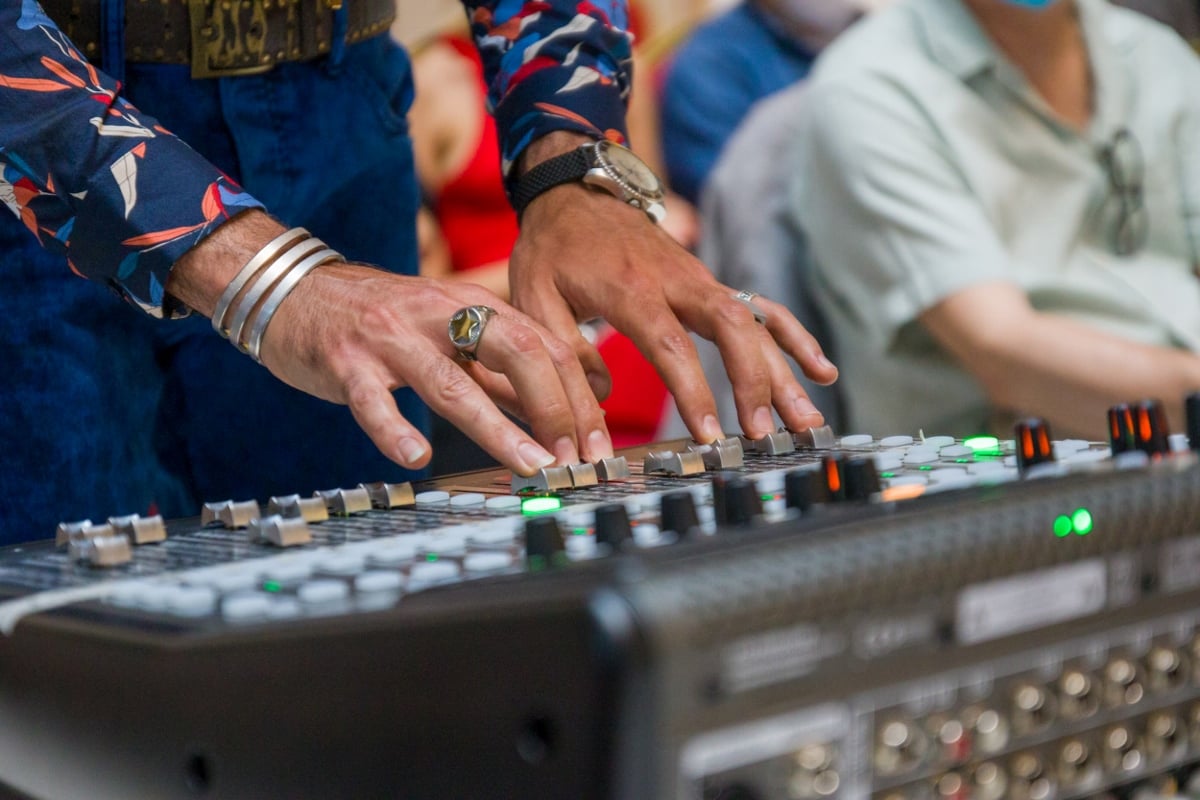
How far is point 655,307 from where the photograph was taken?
0.98 meters

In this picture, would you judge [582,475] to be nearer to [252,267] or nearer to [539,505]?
[539,505]

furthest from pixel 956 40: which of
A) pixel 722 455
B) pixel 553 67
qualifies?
pixel 722 455

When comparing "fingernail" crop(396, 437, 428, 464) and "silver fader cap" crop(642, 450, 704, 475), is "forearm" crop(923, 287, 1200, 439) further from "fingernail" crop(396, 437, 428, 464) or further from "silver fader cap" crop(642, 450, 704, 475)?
"fingernail" crop(396, 437, 428, 464)

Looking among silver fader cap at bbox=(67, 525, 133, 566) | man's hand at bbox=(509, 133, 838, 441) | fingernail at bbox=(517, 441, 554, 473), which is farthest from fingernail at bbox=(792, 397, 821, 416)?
silver fader cap at bbox=(67, 525, 133, 566)

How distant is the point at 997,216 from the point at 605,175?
152cm

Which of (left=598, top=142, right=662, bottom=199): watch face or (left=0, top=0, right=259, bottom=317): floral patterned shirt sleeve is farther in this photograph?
(left=598, top=142, right=662, bottom=199): watch face

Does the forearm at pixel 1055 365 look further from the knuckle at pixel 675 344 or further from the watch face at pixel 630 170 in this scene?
the knuckle at pixel 675 344

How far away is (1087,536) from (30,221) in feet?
2.28

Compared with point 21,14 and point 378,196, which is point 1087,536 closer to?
point 21,14

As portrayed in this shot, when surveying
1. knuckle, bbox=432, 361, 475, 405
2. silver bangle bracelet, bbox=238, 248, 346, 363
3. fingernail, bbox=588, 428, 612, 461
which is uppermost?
silver bangle bracelet, bbox=238, 248, 346, 363

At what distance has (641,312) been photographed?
0.98m

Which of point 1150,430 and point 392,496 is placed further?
point 392,496

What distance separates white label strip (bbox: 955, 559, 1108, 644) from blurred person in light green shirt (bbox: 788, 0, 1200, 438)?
188 cm

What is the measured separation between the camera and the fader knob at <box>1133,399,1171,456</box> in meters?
0.65
